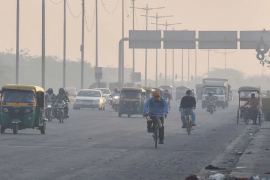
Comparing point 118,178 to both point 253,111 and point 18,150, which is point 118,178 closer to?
point 18,150

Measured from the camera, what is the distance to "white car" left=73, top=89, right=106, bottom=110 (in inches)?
2507

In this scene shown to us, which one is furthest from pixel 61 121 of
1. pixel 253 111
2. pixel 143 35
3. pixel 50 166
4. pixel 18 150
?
pixel 143 35

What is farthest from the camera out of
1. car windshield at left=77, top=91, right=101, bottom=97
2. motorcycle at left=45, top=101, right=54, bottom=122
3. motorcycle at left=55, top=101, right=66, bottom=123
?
car windshield at left=77, top=91, right=101, bottom=97

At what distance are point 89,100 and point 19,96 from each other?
32653mm

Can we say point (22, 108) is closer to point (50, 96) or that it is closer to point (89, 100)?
point (50, 96)

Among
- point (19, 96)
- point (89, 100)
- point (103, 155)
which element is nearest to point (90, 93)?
point (89, 100)

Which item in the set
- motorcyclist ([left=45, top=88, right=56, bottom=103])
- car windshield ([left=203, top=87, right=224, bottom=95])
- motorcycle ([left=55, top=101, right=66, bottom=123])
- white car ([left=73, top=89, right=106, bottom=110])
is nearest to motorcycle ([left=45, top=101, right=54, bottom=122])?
motorcyclist ([left=45, top=88, right=56, bottom=103])

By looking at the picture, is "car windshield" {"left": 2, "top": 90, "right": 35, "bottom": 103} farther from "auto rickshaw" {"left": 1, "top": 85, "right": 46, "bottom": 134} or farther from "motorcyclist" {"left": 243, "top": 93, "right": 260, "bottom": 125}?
"motorcyclist" {"left": 243, "top": 93, "right": 260, "bottom": 125}

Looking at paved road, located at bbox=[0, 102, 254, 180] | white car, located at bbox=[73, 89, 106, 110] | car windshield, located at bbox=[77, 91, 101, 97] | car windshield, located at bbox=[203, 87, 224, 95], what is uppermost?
car windshield, located at bbox=[203, 87, 224, 95]

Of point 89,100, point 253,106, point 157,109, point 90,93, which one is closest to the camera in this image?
point 157,109

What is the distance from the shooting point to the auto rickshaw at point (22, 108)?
99.7 feet

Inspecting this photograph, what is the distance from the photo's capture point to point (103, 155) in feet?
69.2

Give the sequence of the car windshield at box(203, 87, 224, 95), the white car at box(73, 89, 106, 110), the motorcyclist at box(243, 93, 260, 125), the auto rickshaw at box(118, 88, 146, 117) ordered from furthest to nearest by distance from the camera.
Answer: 1. the car windshield at box(203, 87, 224, 95)
2. the white car at box(73, 89, 106, 110)
3. the auto rickshaw at box(118, 88, 146, 117)
4. the motorcyclist at box(243, 93, 260, 125)

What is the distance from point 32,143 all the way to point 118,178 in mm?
9847
